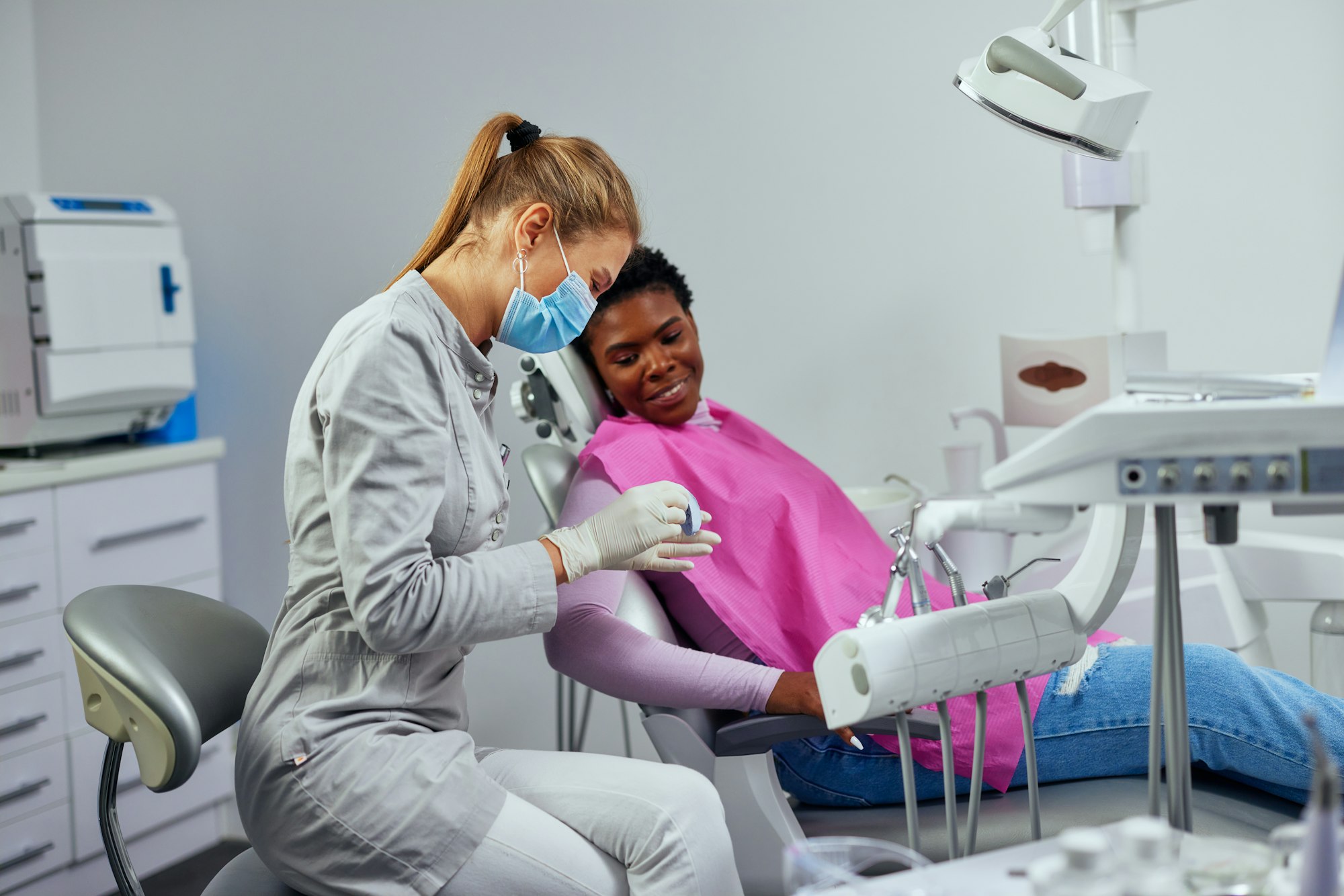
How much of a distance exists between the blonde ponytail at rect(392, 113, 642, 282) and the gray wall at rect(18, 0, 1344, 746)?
107 cm

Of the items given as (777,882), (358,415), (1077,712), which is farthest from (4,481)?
(1077,712)

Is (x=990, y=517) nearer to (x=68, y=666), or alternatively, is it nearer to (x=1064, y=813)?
(x=1064, y=813)

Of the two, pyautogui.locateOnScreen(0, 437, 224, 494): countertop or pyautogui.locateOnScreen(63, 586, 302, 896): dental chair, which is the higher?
pyautogui.locateOnScreen(0, 437, 224, 494): countertop

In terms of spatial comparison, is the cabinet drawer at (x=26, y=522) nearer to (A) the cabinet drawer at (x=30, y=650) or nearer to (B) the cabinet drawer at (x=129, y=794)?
(A) the cabinet drawer at (x=30, y=650)

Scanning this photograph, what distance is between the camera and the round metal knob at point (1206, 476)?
0.81 metres

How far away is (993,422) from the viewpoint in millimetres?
2031

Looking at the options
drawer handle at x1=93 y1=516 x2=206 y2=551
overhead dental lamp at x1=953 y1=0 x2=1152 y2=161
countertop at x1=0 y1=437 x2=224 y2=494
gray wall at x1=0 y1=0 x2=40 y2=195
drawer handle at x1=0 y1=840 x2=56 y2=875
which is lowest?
drawer handle at x1=0 y1=840 x2=56 y2=875

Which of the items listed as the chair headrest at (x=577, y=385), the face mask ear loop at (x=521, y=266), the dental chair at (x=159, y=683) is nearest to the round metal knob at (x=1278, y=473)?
the face mask ear loop at (x=521, y=266)

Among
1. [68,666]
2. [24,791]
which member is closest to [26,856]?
[24,791]

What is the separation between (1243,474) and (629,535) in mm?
582

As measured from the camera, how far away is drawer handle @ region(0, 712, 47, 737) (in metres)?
2.08

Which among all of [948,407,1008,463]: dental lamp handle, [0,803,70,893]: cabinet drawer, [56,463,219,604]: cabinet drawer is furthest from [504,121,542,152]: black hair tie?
[0,803,70,893]: cabinet drawer

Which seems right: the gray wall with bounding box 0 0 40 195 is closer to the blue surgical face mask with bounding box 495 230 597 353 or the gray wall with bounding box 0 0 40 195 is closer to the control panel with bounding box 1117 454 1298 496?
the blue surgical face mask with bounding box 495 230 597 353

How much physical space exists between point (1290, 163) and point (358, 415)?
171 cm
